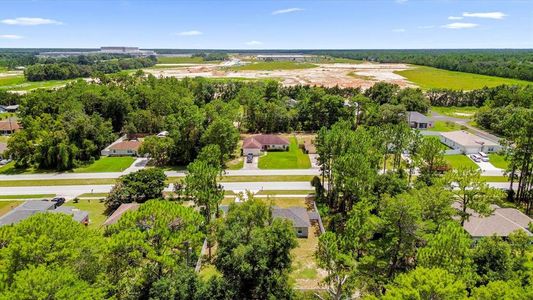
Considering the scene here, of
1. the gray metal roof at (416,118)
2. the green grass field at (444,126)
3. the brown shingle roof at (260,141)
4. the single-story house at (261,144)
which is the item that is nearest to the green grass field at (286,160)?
the single-story house at (261,144)

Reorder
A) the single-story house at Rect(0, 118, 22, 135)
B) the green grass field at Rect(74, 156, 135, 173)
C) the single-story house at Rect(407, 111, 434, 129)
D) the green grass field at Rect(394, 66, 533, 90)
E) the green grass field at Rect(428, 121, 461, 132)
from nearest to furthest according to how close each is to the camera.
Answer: the green grass field at Rect(74, 156, 135, 173) → the single-story house at Rect(0, 118, 22, 135) → the green grass field at Rect(428, 121, 461, 132) → the single-story house at Rect(407, 111, 434, 129) → the green grass field at Rect(394, 66, 533, 90)

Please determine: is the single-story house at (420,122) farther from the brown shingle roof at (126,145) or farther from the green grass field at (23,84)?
the green grass field at (23,84)

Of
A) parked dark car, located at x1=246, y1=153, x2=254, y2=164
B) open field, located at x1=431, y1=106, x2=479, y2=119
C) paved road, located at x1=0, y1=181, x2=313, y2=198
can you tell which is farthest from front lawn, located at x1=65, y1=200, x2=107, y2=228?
open field, located at x1=431, y1=106, x2=479, y2=119

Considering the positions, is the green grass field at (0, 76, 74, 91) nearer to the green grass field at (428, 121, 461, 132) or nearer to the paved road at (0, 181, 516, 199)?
the paved road at (0, 181, 516, 199)

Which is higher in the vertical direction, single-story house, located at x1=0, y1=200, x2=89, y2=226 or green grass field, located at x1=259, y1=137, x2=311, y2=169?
green grass field, located at x1=259, y1=137, x2=311, y2=169

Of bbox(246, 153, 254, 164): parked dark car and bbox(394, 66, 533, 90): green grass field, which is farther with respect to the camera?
bbox(394, 66, 533, 90): green grass field
